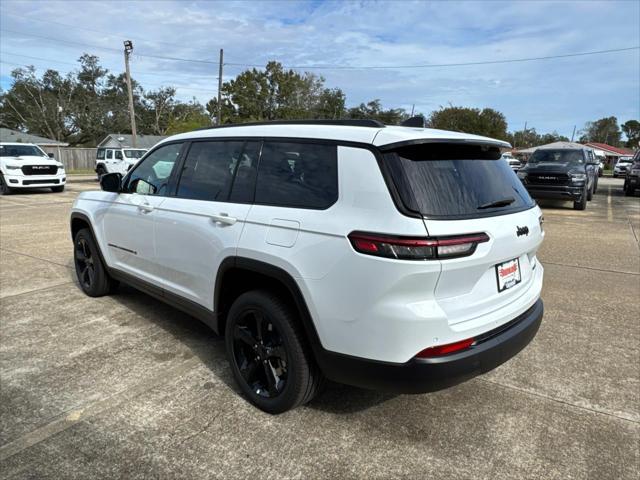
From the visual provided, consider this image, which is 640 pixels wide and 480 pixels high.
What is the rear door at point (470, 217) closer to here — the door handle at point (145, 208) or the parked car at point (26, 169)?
A: the door handle at point (145, 208)

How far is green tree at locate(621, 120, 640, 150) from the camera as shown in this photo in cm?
10338

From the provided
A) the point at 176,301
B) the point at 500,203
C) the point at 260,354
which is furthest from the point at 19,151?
the point at 500,203

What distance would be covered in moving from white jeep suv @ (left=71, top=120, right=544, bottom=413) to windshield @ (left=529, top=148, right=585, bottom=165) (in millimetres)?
12693

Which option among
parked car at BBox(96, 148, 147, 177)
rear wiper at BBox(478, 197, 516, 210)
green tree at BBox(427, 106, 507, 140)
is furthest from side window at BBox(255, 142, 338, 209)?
green tree at BBox(427, 106, 507, 140)

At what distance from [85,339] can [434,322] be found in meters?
3.08

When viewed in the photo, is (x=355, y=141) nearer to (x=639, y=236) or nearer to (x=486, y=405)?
(x=486, y=405)

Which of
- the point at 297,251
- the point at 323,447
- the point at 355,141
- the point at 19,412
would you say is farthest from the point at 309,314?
the point at 19,412

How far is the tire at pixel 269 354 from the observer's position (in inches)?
102

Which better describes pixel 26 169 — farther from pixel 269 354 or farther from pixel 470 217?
pixel 470 217

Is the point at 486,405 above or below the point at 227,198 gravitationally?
below

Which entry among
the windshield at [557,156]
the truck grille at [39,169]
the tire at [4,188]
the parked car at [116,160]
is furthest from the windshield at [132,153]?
the windshield at [557,156]

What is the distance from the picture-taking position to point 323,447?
2545mm

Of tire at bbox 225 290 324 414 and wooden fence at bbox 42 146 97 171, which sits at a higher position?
wooden fence at bbox 42 146 97 171

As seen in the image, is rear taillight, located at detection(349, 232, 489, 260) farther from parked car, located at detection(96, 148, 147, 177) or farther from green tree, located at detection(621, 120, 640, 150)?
green tree, located at detection(621, 120, 640, 150)
